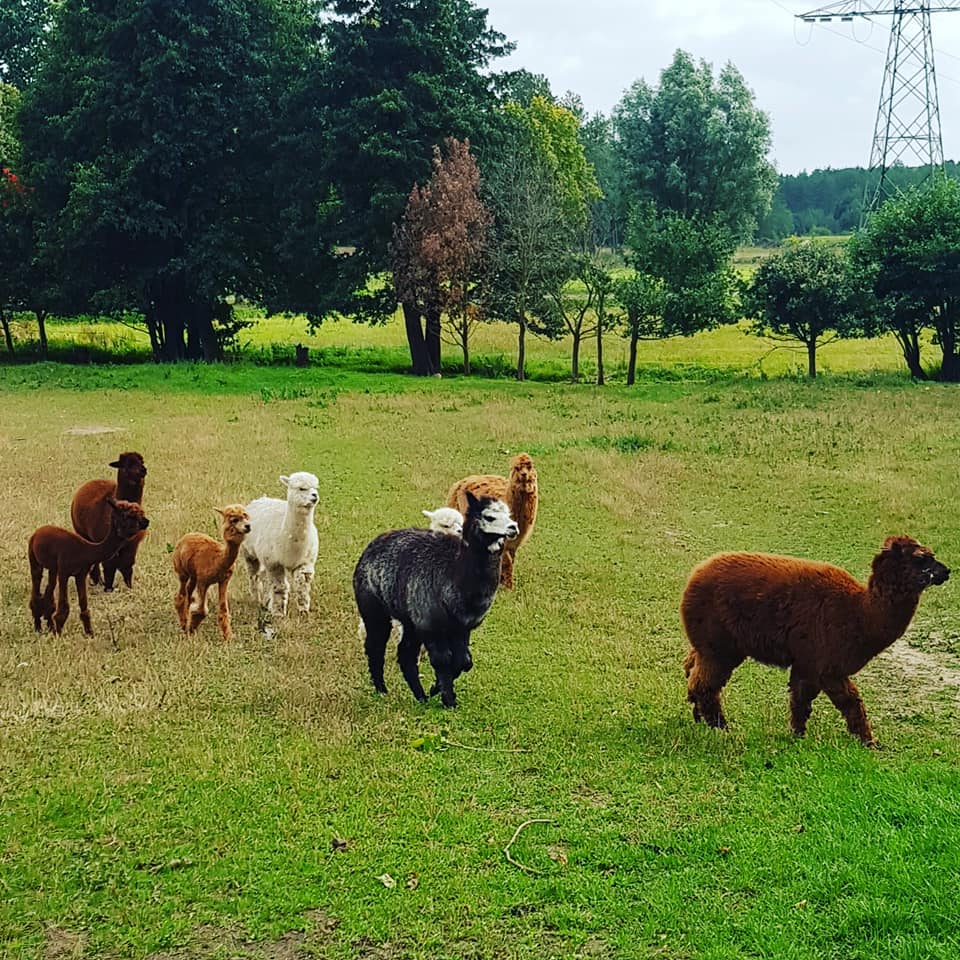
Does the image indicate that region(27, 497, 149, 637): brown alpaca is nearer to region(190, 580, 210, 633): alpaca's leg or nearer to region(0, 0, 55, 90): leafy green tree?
region(190, 580, 210, 633): alpaca's leg

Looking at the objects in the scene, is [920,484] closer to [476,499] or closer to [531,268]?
[476,499]

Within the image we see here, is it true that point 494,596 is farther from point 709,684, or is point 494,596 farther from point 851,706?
point 851,706

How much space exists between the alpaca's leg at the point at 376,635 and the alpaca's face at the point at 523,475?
3774 mm

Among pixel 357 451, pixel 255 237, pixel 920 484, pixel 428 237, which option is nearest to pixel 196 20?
pixel 255 237

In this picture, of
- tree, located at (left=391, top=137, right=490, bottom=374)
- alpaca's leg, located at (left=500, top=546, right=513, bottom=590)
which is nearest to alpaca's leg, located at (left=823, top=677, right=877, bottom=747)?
alpaca's leg, located at (left=500, top=546, right=513, bottom=590)

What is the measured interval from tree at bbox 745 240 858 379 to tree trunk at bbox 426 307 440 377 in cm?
1001

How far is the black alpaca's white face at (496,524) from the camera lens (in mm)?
7422

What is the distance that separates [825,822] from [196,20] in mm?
33041

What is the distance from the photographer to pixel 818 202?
387 feet

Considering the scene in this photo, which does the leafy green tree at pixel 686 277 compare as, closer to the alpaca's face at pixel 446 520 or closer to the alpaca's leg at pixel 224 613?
the alpaca's face at pixel 446 520

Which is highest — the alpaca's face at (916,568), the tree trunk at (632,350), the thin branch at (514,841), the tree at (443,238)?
the tree at (443,238)

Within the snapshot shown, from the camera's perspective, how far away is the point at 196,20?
107ft

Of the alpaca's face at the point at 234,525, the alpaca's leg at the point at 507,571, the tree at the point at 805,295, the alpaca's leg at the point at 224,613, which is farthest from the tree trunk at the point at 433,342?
the alpaca's face at the point at 234,525

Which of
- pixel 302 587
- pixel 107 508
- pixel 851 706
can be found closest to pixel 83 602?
pixel 107 508
